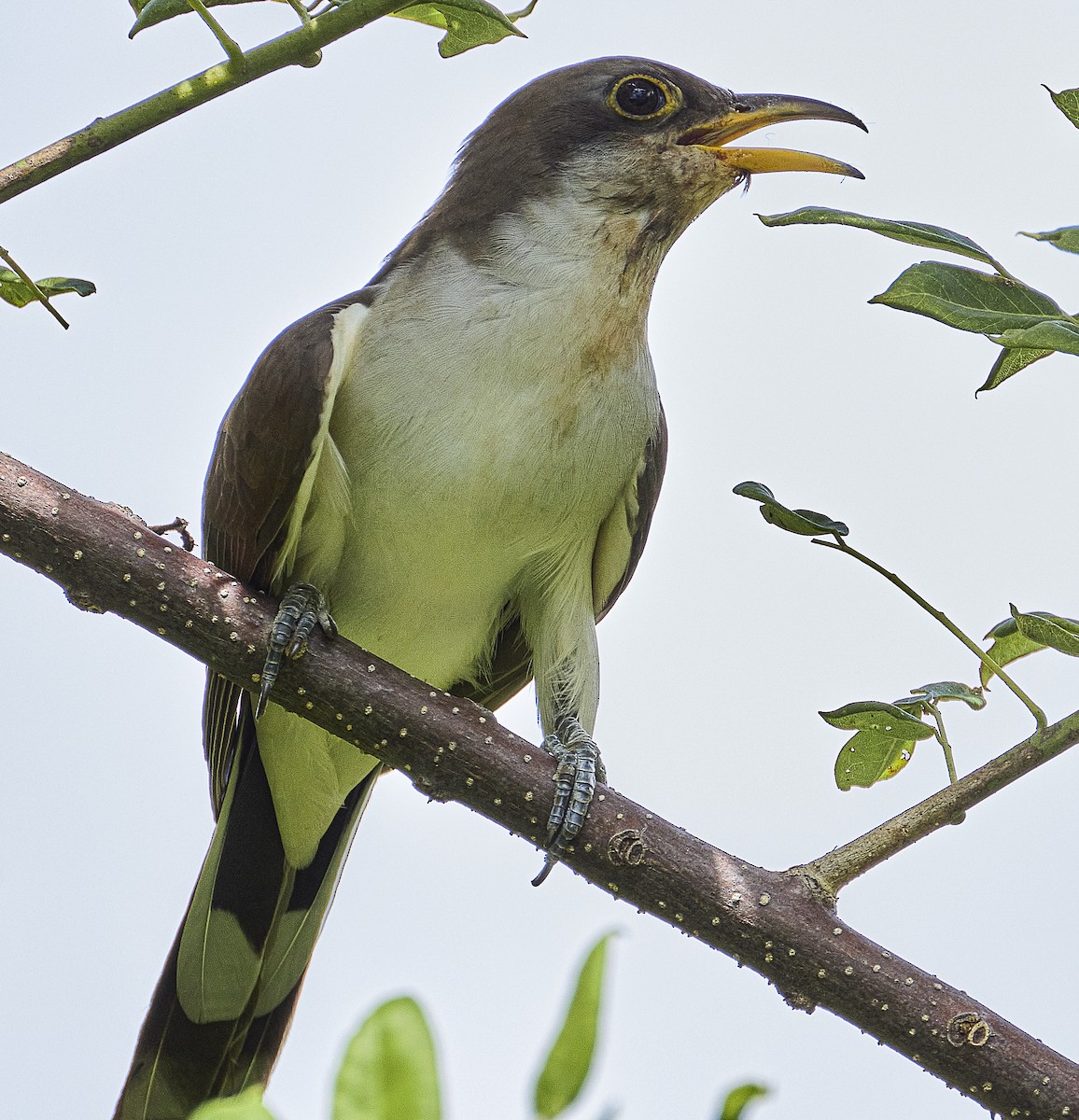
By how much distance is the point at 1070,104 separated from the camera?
190 cm

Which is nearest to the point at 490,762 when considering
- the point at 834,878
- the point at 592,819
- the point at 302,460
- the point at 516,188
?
the point at 592,819

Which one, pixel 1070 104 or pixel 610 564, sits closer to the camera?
pixel 1070 104

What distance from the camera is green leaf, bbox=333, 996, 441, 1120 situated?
0.71 meters

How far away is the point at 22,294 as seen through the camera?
2662 millimetres

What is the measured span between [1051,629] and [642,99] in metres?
1.99

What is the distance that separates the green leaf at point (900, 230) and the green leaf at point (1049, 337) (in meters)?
0.20

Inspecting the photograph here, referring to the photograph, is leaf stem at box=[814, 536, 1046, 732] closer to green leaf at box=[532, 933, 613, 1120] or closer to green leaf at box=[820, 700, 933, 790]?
green leaf at box=[820, 700, 933, 790]

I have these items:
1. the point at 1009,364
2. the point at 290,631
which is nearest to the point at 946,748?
the point at 1009,364

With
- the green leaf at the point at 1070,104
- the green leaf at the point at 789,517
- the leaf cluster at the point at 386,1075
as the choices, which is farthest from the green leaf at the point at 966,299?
the leaf cluster at the point at 386,1075

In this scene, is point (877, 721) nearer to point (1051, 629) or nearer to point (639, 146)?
point (1051, 629)

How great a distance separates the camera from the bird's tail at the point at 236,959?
333cm

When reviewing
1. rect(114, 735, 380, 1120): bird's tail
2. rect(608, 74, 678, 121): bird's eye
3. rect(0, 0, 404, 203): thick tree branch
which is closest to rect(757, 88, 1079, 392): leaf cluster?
rect(0, 0, 404, 203): thick tree branch

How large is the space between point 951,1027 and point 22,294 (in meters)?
2.25

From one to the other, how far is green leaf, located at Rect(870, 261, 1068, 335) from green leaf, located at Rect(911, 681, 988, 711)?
0.89m
